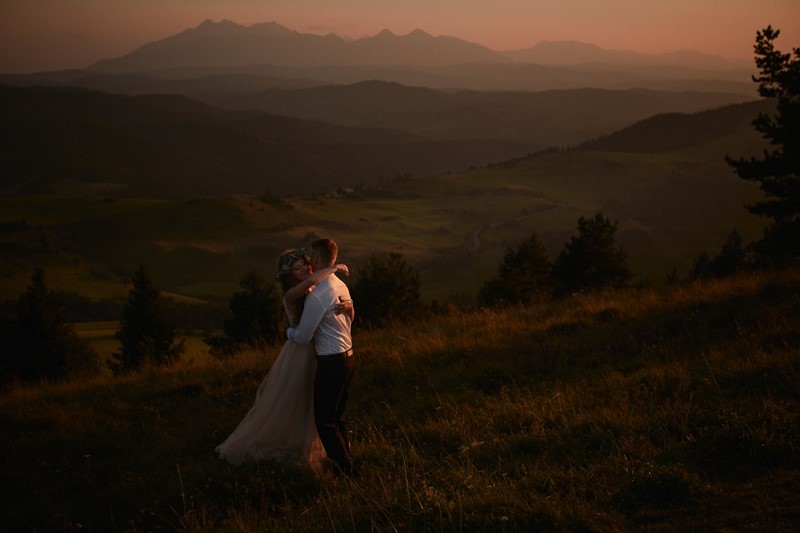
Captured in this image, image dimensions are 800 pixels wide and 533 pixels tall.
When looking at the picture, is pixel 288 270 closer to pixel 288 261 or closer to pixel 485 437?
pixel 288 261

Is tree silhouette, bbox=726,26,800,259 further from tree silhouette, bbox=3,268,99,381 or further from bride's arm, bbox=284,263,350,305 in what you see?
tree silhouette, bbox=3,268,99,381

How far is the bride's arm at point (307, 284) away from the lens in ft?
18.1

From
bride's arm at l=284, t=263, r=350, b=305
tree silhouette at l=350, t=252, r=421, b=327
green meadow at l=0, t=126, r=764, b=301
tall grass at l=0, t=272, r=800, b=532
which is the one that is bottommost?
green meadow at l=0, t=126, r=764, b=301

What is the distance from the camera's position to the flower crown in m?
5.96

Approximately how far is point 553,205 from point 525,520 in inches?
5845

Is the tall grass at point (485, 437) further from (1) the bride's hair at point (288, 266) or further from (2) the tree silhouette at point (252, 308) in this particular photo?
(2) the tree silhouette at point (252, 308)

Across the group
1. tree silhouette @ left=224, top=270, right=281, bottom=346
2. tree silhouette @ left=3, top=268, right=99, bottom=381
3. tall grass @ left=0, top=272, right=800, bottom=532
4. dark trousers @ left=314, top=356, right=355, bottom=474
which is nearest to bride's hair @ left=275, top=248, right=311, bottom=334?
dark trousers @ left=314, top=356, right=355, bottom=474

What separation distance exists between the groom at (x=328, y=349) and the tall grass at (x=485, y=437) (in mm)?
375

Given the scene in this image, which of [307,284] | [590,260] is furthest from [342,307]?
[590,260]

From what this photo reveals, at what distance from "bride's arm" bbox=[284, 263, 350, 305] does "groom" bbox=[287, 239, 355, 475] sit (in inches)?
2.9

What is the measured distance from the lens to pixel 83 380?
449 inches

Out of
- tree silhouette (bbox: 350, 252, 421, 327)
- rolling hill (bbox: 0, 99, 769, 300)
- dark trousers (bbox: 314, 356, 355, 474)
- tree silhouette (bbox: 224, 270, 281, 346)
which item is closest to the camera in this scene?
dark trousers (bbox: 314, 356, 355, 474)

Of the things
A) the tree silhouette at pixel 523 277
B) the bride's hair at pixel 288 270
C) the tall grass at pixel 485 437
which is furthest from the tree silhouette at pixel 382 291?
the bride's hair at pixel 288 270

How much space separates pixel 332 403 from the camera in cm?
554
